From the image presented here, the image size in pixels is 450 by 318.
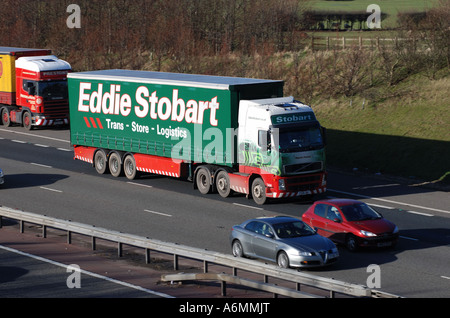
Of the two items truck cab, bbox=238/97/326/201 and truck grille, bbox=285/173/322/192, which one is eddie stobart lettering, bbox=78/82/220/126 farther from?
truck grille, bbox=285/173/322/192

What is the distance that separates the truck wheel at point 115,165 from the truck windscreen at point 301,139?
8.41 m

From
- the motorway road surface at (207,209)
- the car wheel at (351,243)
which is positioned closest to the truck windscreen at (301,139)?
the motorway road surface at (207,209)

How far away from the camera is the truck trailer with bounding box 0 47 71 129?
146 feet

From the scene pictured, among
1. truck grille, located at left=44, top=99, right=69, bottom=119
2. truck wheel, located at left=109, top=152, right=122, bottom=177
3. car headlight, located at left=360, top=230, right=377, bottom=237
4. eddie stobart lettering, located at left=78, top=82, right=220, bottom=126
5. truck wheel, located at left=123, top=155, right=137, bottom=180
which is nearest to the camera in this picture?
car headlight, located at left=360, top=230, right=377, bottom=237

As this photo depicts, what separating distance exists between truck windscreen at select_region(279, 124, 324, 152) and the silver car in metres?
6.36

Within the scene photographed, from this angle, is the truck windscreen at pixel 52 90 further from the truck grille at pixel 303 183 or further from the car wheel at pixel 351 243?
the car wheel at pixel 351 243

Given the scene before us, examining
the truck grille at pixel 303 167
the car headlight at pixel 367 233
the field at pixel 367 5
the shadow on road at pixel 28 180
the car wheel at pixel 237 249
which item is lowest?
the shadow on road at pixel 28 180

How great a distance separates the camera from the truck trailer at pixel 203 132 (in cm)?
2733

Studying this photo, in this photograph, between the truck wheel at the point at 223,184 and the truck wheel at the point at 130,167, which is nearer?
the truck wheel at the point at 223,184

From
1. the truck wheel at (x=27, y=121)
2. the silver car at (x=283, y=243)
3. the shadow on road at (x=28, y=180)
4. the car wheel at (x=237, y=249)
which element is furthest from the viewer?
the truck wheel at (x=27, y=121)

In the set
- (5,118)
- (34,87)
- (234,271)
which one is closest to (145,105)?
(34,87)

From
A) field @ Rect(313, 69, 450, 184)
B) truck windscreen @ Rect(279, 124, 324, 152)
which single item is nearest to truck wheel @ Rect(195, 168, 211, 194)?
truck windscreen @ Rect(279, 124, 324, 152)

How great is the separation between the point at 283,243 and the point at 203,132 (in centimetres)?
1000
